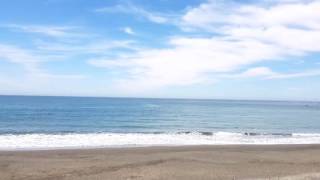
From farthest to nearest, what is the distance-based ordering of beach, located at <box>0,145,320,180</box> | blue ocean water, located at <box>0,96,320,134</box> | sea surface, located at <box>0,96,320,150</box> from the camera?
1. blue ocean water, located at <box>0,96,320,134</box>
2. sea surface, located at <box>0,96,320,150</box>
3. beach, located at <box>0,145,320,180</box>

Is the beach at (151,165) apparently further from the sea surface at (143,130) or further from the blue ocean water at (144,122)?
the blue ocean water at (144,122)

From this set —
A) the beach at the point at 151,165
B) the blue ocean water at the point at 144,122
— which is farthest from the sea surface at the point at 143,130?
the beach at the point at 151,165

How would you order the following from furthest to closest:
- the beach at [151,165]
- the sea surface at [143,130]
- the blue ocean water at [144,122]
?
1. the blue ocean water at [144,122]
2. the sea surface at [143,130]
3. the beach at [151,165]

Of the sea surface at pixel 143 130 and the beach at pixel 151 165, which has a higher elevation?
the beach at pixel 151 165

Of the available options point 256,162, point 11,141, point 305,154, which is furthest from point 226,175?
point 11,141

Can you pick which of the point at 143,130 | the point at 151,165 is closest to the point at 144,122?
the point at 143,130

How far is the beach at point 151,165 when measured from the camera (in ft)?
51.8

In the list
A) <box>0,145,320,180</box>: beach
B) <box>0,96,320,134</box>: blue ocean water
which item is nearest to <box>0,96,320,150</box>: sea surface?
<box>0,96,320,134</box>: blue ocean water

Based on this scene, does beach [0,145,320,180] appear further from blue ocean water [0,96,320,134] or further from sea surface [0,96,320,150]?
blue ocean water [0,96,320,134]

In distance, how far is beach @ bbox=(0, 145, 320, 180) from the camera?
15.8 metres

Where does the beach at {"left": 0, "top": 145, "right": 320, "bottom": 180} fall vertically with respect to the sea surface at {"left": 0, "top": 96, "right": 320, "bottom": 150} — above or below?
above

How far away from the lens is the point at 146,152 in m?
23.2

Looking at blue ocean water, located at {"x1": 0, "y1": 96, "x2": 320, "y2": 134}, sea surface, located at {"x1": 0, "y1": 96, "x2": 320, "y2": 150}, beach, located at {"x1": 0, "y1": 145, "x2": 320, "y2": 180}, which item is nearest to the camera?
beach, located at {"x1": 0, "y1": 145, "x2": 320, "y2": 180}

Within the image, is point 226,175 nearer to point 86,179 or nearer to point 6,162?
point 86,179
